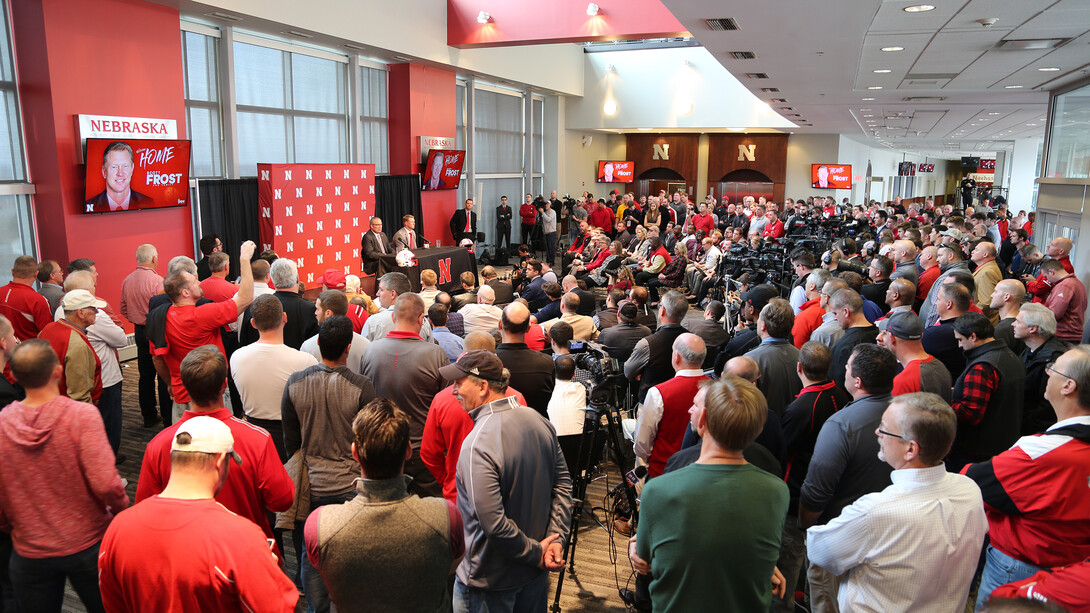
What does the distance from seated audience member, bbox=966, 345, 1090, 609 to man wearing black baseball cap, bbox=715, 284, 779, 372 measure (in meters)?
1.94

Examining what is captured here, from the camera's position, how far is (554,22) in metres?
12.5

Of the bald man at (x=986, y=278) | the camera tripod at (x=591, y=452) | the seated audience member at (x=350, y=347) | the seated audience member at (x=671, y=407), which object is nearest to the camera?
the seated audience member at (x=671, y=407)

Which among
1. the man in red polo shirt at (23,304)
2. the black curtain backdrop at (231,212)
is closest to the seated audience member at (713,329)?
the man in red polo shirt at (23,304)

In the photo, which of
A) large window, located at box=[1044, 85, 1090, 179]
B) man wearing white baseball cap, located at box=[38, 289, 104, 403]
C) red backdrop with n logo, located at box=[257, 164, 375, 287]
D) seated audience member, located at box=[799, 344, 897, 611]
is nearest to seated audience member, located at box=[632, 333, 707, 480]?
seated audience member, located at box=[799, 344, 897, 611]

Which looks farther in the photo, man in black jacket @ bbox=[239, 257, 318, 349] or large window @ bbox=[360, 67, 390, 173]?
large window @ bbox=[360, 67, 390, 173]

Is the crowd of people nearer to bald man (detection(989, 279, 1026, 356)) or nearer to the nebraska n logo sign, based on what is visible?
bald man (detection(989, 279, 1026, 356))

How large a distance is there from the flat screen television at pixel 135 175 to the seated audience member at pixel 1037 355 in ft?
28.5

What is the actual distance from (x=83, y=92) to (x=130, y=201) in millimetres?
1261

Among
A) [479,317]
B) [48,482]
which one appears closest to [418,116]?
[479,317]

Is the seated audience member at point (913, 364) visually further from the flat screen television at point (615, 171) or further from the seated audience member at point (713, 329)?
the flat screen television at point (615, 171)

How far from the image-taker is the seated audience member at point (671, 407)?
11.0 feet

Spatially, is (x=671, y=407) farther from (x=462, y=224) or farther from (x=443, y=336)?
(x=462, y=224)

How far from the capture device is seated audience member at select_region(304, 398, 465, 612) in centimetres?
193

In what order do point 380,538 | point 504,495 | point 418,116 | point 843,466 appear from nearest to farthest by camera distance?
point 380,538 < point 504,495 < point 843,466 < point 418,116
